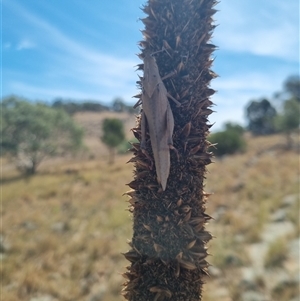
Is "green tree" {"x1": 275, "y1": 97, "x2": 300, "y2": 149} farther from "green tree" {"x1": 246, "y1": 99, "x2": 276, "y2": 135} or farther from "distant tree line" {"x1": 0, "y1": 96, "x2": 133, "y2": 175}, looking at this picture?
"green tree" {"x1": 246, "y1": 99, "x2": 276, "y2": 135}

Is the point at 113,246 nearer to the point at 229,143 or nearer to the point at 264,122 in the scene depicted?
the point at 229,143

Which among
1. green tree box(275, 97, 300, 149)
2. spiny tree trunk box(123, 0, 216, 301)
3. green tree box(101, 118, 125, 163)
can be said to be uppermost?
green tree box(275, 97, 300, 149)

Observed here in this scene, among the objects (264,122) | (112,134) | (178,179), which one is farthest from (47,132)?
(264,122)

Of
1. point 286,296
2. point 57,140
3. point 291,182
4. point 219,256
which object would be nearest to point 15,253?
point 219,256

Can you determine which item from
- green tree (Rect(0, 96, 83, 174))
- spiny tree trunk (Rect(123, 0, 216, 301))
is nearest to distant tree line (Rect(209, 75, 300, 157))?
spiny tree trunk (Rect(123, 0, 216, 301))

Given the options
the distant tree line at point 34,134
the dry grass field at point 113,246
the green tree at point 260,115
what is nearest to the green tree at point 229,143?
the distant tree line at point 34,134

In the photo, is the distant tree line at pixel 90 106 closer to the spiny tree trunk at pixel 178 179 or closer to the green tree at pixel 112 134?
the green tree at pixel 112 134
